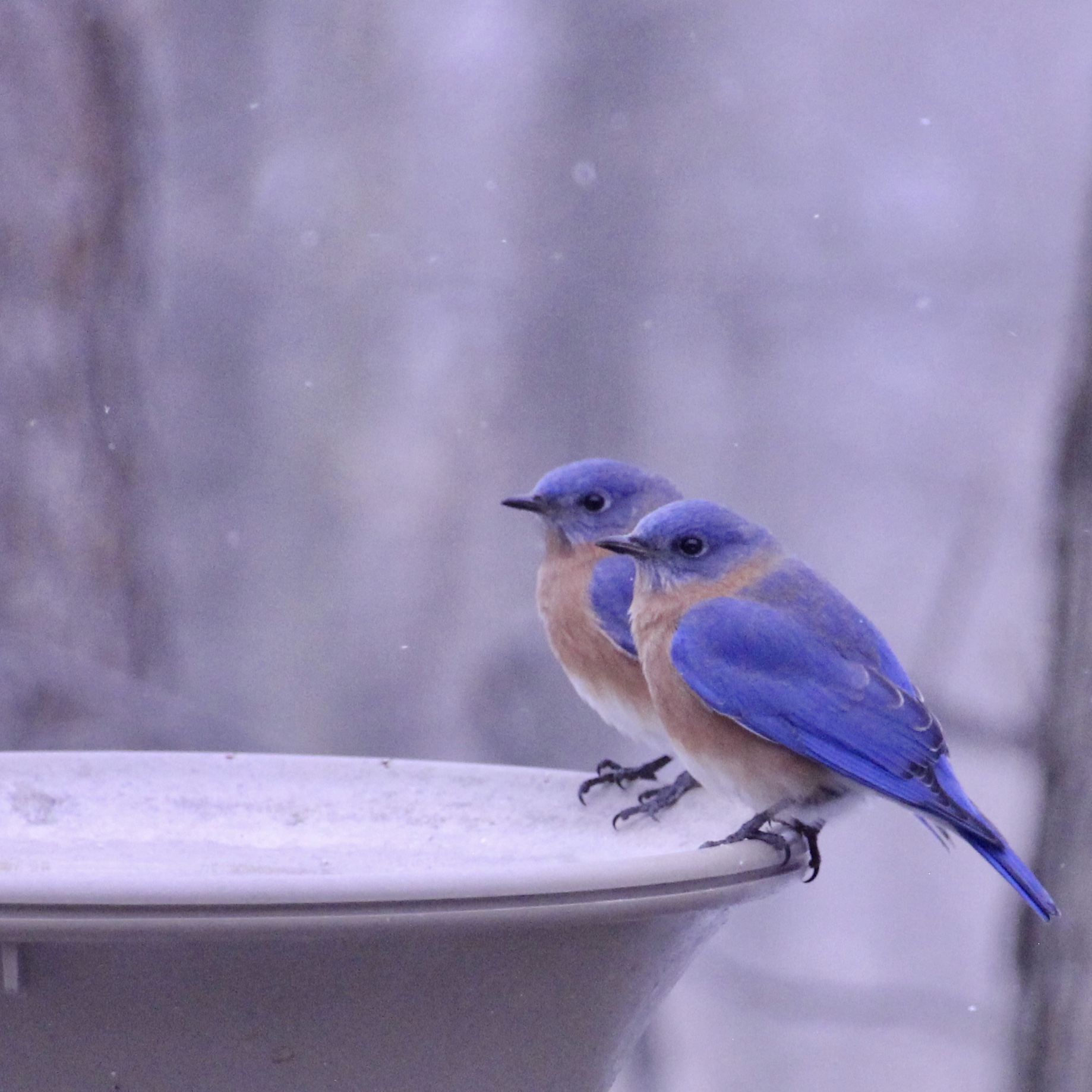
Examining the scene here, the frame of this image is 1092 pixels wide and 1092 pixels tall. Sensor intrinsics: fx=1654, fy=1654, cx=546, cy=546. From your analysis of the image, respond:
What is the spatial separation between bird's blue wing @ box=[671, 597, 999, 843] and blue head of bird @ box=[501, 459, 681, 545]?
0.78 meters

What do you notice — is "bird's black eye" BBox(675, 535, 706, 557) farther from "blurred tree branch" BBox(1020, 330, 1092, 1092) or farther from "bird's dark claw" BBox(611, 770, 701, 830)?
"blurred tree branch" BBox(1020, 330, 1092, 1092)

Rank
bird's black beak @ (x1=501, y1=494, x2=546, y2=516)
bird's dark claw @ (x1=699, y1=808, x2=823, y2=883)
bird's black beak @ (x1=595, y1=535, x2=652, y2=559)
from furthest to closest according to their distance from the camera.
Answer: bird's black beak @ (x1=501, y1=494, x2=546, y2=516), bird's black beak @ (x1=595, y1=535, x2=652, y2=559), bird's dark claw @ (x1=699, y1=808, x2=823, y2=883)

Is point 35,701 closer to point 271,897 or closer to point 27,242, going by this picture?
point 27,242

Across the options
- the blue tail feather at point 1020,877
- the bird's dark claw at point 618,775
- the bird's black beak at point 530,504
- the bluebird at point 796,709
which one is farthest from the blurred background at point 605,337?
the blue tail feather at point 1020,877

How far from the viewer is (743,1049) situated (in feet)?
25.1

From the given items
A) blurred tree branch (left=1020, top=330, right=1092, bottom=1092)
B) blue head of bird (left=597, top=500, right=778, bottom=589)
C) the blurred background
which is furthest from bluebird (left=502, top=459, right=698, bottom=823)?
the blurred background

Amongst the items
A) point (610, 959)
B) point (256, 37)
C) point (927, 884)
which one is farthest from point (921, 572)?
point (610, 959)

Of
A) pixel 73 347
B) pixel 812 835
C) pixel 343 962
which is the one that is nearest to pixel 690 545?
pixel 812 835

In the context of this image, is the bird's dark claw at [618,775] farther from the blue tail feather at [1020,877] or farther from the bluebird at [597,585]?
the blue tail feather at [1020,877]

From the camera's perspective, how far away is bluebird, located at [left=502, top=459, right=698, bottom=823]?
2986 mm

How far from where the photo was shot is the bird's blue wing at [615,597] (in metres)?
3.05

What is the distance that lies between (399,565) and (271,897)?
7458 mm

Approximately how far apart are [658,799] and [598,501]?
1.03 meters

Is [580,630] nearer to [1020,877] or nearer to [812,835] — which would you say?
[812,835]
